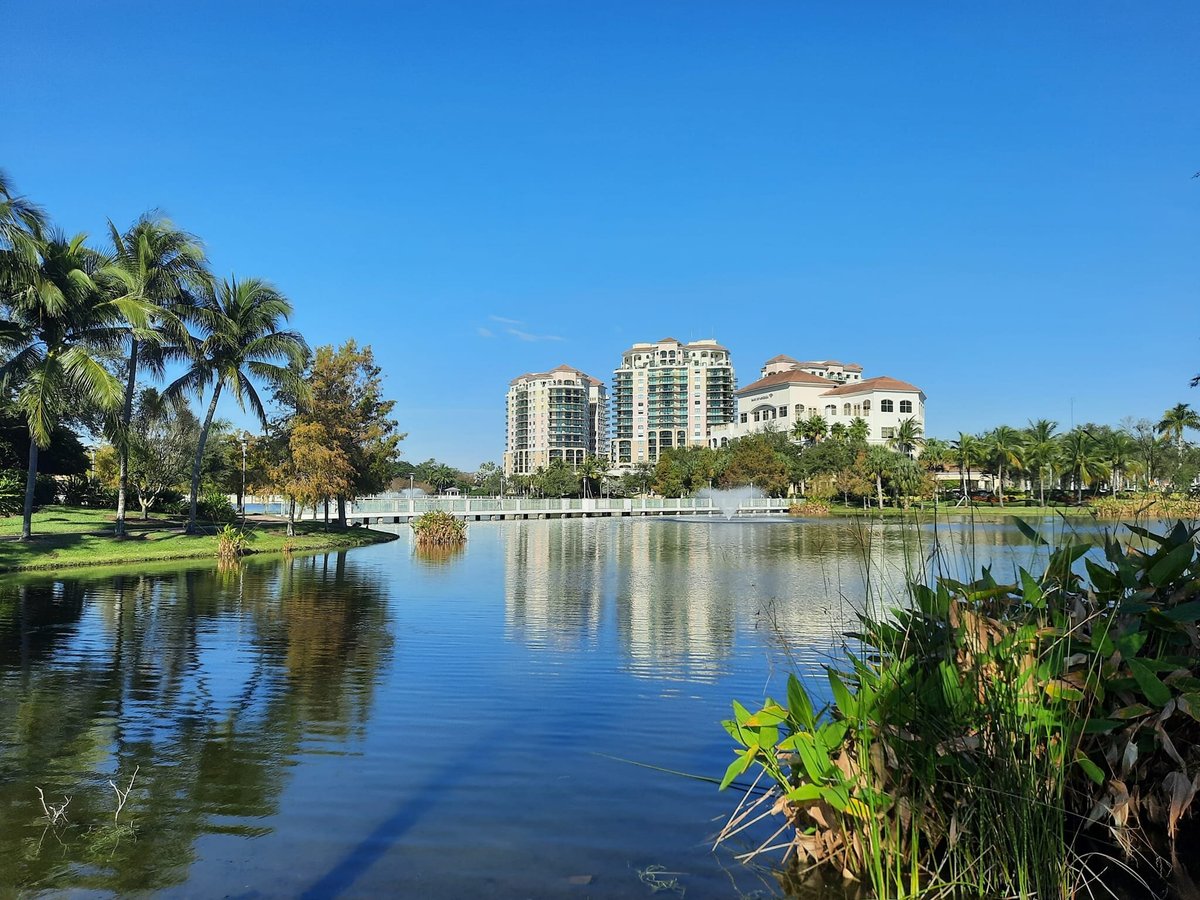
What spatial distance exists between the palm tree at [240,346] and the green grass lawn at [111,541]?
8.09 feet

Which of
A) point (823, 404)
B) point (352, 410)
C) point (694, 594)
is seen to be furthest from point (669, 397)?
point (694, 594)

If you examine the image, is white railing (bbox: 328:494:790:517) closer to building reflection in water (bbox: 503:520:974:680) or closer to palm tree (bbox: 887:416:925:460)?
palm tree (bbox: 887:416:925:460)

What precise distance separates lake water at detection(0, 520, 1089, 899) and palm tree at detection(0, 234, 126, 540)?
7.83m

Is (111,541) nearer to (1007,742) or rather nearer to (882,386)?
(1007,742)

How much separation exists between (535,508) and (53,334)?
41.5 m

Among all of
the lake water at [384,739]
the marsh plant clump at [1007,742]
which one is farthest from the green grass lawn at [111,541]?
the marsh plant clump at [1007,742]

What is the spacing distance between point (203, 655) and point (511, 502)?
50.2m

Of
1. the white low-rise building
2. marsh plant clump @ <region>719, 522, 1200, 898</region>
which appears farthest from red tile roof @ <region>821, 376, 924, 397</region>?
marsh plant clump @ <region>719, 522, 1200, 898</region>

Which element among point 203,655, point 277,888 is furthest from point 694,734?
point 203,655

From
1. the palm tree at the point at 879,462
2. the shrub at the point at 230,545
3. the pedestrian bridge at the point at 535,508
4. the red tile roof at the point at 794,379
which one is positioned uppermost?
the red tile roof at the point at 794,379

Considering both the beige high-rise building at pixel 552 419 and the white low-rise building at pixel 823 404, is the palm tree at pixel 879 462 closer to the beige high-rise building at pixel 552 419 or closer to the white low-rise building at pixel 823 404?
the white low-rise building at pixel 823 404

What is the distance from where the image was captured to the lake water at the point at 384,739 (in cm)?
448

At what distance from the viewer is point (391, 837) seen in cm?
489

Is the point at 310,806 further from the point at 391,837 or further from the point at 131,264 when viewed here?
the point at 131,264
